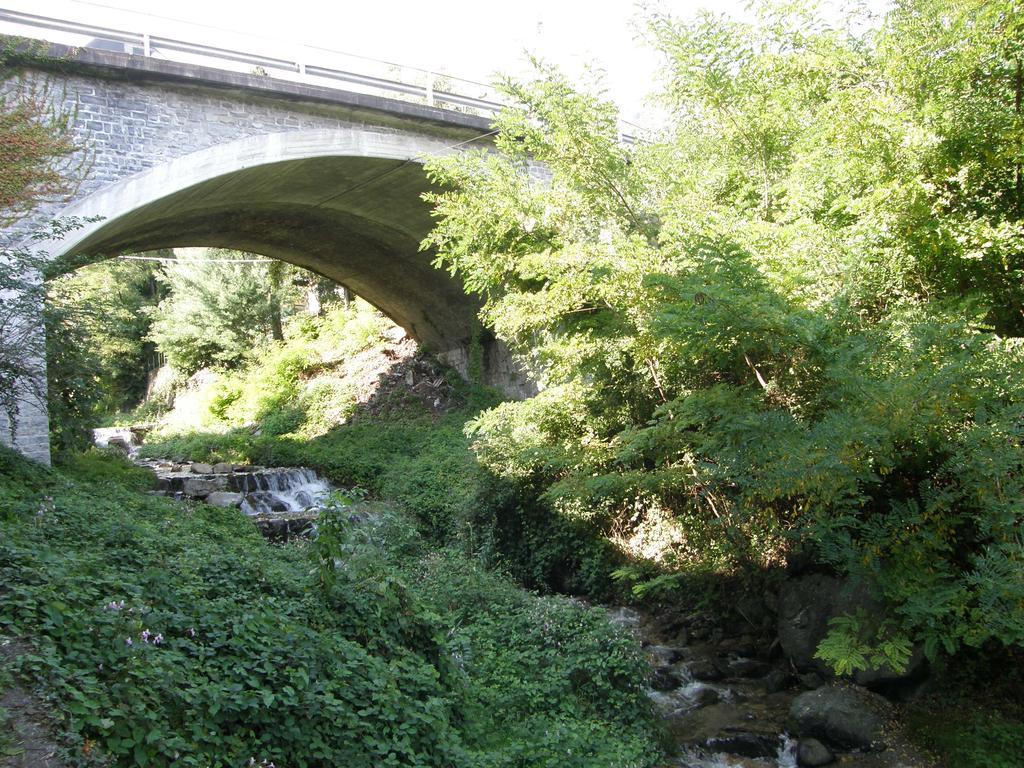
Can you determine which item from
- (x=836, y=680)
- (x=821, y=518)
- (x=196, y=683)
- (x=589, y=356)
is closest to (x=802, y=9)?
(x=589, y=356)

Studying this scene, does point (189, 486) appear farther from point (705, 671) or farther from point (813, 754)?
point (813, 754)

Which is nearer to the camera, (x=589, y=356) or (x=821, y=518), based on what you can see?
(x=821, y=518)

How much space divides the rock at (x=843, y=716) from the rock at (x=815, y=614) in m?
0.17

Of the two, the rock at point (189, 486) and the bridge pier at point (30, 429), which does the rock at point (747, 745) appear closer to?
the bridge pier at point (30, 429)

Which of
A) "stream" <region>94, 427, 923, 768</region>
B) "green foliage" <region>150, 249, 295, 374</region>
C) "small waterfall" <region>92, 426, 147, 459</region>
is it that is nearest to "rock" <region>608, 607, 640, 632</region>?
"stream" <region>94, 427, 923, 768</region>

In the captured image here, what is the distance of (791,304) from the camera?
6.35m

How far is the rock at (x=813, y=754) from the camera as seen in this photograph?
5.46m

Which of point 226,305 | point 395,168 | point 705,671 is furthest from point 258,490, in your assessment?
point 226,305

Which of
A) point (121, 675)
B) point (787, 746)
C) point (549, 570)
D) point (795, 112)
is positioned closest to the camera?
point (121, 675)

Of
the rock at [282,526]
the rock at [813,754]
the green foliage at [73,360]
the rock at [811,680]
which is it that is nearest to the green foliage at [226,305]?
the rock at [282,526]

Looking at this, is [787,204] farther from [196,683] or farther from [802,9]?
[196,683]

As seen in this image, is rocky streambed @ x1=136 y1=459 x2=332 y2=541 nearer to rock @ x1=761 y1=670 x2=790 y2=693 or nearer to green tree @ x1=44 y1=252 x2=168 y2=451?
green tree @ x1=44 y1=252 x2=168 y2=451

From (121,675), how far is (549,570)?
697 cm

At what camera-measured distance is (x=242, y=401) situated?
2158cm
